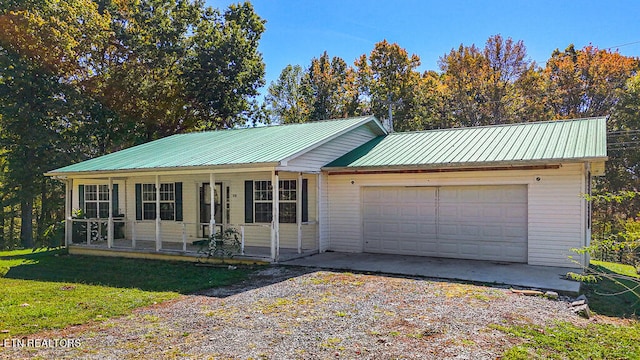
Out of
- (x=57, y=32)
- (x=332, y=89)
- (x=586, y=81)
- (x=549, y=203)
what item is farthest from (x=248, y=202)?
(x=332, y=89)

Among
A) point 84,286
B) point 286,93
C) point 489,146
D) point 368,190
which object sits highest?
point 286,93

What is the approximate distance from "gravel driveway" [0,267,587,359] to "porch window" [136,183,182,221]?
6.85m

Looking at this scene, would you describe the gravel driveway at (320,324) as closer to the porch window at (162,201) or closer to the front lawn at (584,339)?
the front lawn at (584,339)

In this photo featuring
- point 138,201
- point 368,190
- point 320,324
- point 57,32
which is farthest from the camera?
point 57,32

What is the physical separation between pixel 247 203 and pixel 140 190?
4357 mm

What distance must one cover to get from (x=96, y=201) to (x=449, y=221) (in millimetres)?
12154

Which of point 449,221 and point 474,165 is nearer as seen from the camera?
point 474,165

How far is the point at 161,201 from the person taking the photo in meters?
14.8

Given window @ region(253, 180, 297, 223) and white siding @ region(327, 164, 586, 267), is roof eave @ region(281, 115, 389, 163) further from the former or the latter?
white siding @ region(327, 164, 586, 267)

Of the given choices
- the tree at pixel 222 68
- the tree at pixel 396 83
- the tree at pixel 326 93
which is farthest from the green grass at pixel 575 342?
the tree at pixel 326 93

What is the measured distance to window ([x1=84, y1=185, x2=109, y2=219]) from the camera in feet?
51.3

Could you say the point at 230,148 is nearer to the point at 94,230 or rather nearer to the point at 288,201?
the point at 288,201

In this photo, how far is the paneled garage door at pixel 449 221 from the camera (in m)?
10.5

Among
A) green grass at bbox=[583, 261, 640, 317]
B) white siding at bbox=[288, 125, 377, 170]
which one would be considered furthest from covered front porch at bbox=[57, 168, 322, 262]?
green grass at bbox=[583, 261, 640, 317]
